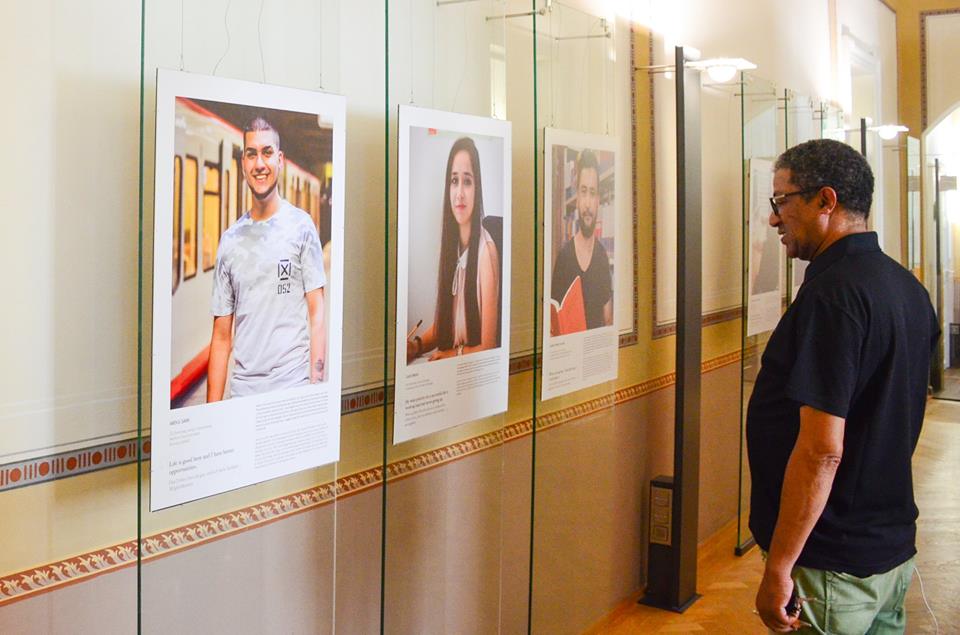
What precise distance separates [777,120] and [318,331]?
4394 millimetres

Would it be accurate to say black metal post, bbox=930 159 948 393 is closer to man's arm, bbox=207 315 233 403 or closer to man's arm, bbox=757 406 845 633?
man's arm, bbox=757 406 845 633

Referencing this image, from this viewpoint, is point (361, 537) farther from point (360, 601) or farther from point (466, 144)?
point (466, 144)

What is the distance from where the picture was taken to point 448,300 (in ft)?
9.58

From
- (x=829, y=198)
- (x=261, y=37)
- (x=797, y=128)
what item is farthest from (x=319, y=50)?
(x=797, y=128)

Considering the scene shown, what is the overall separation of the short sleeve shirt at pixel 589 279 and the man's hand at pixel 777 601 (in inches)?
53.1

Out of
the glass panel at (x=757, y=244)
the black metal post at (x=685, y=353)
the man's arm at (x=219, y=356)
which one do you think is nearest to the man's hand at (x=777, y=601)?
the man's arm at (x=219, y=356)

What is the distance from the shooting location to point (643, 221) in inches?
198

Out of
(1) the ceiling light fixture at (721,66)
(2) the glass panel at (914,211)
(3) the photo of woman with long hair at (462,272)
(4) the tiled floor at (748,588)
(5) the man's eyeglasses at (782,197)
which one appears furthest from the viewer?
(2) the glass panel at (914,211)

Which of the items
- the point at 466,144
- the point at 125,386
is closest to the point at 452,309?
the point at 466,144

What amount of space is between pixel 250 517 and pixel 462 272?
893mm

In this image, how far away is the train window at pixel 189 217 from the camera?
2.13m

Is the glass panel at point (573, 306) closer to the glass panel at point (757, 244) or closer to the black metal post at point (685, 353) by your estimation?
the black metal post at point (685, 353)

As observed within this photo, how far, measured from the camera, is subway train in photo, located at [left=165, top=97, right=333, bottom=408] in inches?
83.8

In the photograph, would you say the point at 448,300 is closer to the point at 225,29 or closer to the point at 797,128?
the point at 225,29
